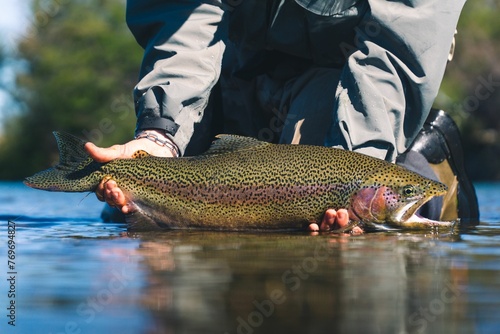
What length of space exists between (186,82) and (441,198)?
1.41 m

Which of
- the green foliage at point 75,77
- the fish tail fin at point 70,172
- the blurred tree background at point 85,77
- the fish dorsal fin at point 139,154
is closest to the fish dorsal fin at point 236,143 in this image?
the fish dorsal fin at point 139,154

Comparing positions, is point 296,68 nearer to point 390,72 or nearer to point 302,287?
point 390,72

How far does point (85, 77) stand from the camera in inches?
1393

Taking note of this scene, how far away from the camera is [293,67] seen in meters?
4.68

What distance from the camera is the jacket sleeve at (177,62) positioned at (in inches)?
161

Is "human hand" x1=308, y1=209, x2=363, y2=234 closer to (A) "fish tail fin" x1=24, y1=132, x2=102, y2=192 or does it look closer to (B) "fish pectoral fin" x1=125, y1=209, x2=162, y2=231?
(B) "fish pectoral fin" x1=125, y1=209, x2=162, y2=231

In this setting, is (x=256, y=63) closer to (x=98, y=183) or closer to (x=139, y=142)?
(x=139, y=142)

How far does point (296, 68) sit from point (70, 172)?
147cm

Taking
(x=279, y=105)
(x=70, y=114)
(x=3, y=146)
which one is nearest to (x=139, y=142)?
(x=279, y=105)

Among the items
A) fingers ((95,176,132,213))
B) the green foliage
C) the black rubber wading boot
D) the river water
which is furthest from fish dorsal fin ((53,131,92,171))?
the green foliage

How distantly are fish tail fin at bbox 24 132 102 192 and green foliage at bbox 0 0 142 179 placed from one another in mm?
26308

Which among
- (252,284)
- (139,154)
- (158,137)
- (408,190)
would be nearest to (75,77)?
(158,137)

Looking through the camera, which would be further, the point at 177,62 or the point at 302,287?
the point at 177,62

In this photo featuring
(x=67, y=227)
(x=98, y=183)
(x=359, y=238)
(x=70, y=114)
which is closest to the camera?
(x=359, y=238)
